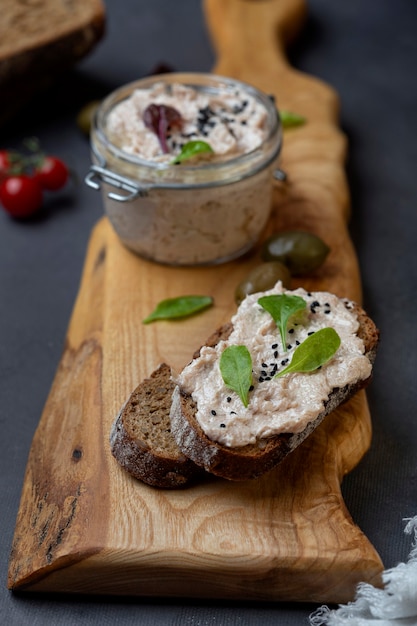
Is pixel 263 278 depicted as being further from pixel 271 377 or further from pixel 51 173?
pixel 51 173

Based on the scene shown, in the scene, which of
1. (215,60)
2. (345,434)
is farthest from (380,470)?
(215,60)

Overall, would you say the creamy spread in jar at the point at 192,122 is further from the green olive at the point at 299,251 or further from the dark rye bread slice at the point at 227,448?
the dark rye bread slice at the point at 227,448

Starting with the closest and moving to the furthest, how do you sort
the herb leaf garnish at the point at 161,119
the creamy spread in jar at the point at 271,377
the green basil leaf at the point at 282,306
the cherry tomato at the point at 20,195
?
the creamy spread in jar at the point at 271,377
the green basil leaf at the point at 282,306
the herb leaf garnish at the point at 161,119
the cherry tomato at the point at 20,195

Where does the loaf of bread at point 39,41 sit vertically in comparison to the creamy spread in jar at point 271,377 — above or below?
above

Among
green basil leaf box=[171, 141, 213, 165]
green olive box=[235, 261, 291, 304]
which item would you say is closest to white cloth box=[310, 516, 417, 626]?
green olive box=[235, 261, 291, 304]

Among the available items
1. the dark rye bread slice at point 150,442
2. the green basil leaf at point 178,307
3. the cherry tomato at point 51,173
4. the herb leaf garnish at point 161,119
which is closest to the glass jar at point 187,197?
the herb leaf garnish at point 161,119

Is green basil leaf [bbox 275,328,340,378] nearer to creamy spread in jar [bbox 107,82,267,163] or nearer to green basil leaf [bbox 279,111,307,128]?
creamy spread in jar [bbox 107,82,267,163]
